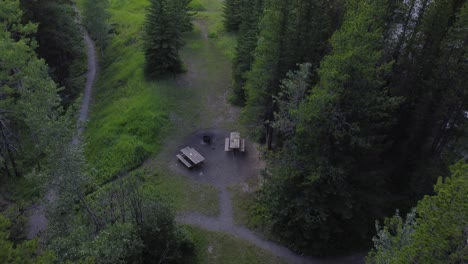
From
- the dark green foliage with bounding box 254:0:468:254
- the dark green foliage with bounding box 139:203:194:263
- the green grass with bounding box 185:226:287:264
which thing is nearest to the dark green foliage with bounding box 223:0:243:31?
the dark green foliage with bounding box 254:0:468:254

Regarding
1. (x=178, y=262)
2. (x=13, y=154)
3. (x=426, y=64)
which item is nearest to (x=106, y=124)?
(x=13, y=154)

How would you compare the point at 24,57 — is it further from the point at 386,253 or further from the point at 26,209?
the point at 386,253

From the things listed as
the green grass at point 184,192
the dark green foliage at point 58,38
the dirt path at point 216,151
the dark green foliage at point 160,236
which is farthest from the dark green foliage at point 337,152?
the dark green foliage at point 58,38

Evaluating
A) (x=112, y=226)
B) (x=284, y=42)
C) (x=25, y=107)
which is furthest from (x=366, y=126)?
(x=25, y=107)

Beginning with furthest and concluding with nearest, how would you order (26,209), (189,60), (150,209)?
(189,60)
(26,209)
(150,209)

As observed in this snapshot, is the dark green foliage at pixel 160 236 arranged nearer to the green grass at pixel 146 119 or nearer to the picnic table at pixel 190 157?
the green grass at pixel 146 119

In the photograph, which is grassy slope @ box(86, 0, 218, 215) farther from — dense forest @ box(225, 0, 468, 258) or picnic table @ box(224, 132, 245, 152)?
dense forest @ box(225, 0, 468, 258)
